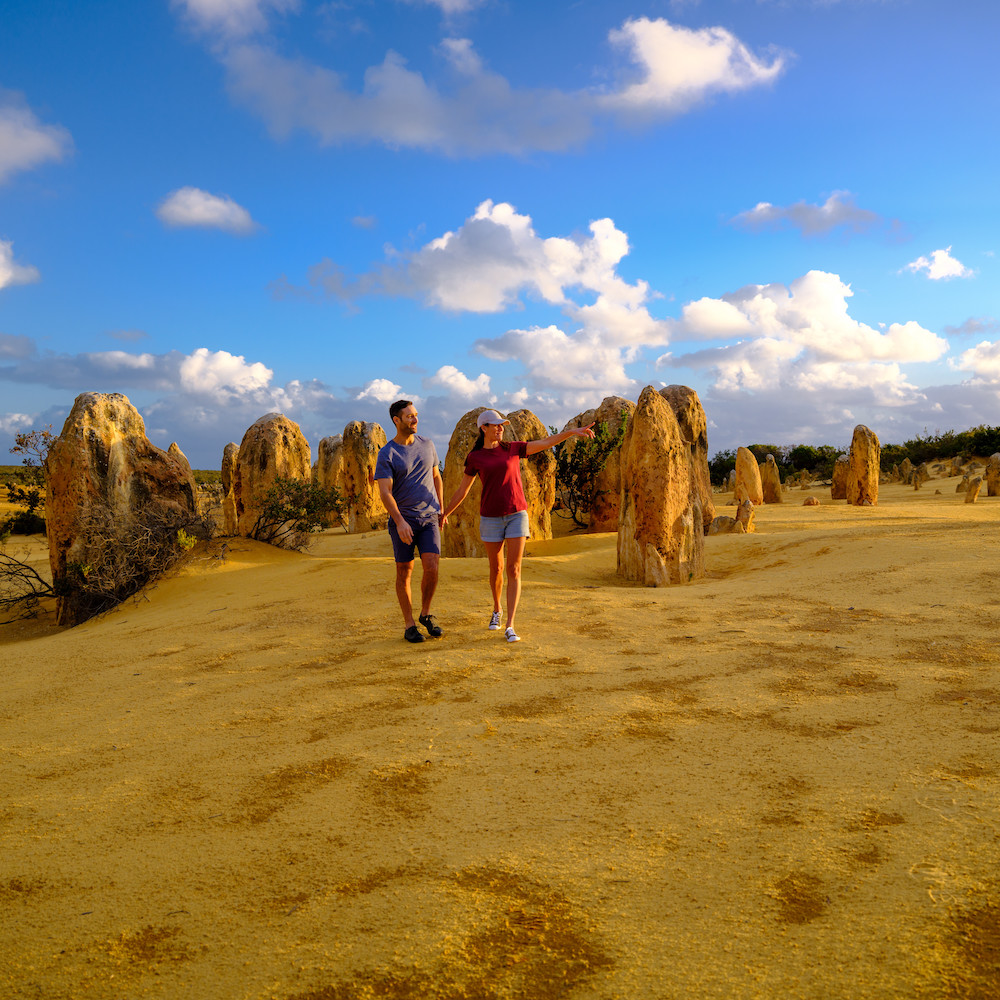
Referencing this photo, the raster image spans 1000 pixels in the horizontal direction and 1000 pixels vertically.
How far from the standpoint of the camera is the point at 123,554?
884cm

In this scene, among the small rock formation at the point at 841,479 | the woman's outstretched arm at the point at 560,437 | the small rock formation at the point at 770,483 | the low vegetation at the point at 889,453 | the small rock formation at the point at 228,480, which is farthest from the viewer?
the low vegetation at the point at 889,453

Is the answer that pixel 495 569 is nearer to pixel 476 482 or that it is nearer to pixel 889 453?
pixel 476 482

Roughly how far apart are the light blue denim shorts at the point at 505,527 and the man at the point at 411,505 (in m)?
0.38

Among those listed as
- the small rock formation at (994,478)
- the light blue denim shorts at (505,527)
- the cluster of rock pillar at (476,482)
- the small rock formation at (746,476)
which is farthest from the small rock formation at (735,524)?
the small rock formation at (994,478)

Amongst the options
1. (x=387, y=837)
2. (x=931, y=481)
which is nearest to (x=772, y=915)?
(x=387, y=837)

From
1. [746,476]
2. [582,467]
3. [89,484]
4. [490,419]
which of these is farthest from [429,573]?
[746,476]

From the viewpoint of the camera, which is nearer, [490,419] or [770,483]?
[490,419]

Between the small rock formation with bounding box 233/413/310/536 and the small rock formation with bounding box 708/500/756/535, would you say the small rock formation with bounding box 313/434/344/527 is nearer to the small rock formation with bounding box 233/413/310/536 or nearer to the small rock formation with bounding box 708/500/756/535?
the small rock formation with bounding box 233/413/310/536

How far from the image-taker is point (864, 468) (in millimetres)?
17484

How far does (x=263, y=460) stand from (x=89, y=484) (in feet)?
16.2

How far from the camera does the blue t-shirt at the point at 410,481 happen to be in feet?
17.6

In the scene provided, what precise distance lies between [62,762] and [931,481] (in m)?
28.1

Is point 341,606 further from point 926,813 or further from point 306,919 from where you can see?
point 926,813

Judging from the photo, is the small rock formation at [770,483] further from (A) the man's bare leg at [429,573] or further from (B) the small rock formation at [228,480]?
(A) the man's bare leg at [429,573]
